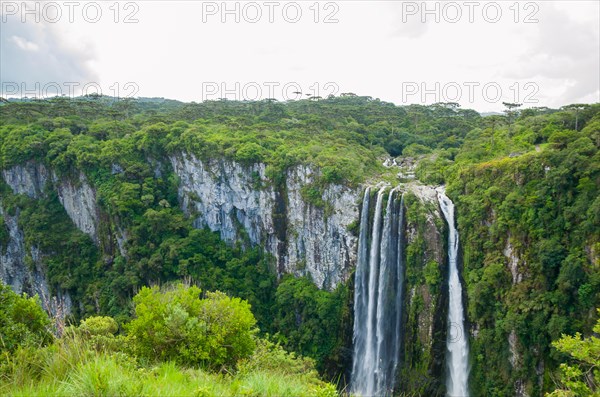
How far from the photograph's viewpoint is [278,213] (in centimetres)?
2706

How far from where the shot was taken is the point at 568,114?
75.2 feet

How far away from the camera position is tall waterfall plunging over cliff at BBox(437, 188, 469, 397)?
18797 mm

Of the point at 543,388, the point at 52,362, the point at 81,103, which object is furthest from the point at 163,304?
the point at 81,103

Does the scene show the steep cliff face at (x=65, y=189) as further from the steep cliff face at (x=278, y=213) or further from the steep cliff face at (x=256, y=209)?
the steep cliff face at (x=278, y=213)

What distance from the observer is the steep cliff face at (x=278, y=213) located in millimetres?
24047

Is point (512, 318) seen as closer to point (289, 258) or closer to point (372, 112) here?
point (289, 258)

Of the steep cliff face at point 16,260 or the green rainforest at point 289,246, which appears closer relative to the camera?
the green rainforest at point 289,246

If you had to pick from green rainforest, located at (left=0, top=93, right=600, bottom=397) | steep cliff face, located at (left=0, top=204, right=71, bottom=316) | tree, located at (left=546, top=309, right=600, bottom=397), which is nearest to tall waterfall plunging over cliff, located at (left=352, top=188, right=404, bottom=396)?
green rainforest, located at (left=0, top=93, right=600, bottom=397)

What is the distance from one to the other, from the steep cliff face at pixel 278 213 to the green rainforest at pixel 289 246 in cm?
11

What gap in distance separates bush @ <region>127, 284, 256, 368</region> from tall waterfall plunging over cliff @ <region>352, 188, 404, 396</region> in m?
14.6

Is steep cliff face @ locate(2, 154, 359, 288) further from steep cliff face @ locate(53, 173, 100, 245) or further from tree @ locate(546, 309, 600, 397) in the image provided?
tree @ locate(546, 309, 600, 397)

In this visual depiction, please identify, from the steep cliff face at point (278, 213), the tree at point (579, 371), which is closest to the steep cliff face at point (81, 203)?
the steep cliff face at point (278, 213)

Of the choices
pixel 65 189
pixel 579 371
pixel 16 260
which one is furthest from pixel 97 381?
pixel 16 260

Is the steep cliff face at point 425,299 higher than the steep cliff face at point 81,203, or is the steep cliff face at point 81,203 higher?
the steep cliff face at point 81,203
